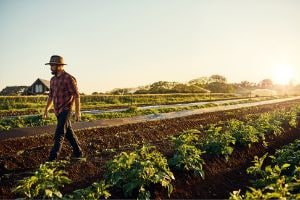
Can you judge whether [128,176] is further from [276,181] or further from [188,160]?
[276,181]

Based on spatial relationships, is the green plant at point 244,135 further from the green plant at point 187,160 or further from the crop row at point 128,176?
the green plant at point 187,160

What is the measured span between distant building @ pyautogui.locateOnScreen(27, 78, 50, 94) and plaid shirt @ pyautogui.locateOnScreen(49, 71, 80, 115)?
145 feet

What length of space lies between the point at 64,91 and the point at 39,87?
45.5 metres

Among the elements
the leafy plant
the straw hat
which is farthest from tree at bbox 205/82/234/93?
the leafy plant

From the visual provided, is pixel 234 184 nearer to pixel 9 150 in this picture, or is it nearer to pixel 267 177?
pixel 267 177

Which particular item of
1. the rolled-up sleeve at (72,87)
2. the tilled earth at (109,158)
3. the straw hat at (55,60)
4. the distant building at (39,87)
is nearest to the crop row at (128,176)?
the tilled earth at (109,158)

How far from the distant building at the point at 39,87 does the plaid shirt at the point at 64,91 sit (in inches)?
1734

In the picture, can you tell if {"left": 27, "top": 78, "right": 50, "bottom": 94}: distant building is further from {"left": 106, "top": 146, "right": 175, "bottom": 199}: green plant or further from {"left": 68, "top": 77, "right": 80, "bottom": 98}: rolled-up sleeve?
{"left": 106, "top": 146, "right": 175, "bottom": 199}: green plant

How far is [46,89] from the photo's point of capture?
50000mm

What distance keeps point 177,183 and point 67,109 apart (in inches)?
96.6

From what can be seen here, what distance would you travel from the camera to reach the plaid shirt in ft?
22.7

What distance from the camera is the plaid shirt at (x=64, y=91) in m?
6.92

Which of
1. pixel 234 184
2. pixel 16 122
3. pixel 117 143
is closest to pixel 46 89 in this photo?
pixel 16 122

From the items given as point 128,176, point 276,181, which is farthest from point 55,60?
point 276,181
